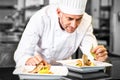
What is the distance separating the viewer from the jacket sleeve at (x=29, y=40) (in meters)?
1.83

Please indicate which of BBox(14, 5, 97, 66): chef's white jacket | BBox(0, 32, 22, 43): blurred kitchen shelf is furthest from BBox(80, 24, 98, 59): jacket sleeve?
BBox(0, 32, 22, 43): blurred kitchen shelf

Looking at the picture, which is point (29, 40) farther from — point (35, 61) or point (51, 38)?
point (35, 61)

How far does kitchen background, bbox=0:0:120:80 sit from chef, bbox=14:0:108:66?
6.74 ft

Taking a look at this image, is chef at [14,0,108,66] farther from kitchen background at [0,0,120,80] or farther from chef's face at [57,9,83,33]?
kitchen background at [0,0,120,80]

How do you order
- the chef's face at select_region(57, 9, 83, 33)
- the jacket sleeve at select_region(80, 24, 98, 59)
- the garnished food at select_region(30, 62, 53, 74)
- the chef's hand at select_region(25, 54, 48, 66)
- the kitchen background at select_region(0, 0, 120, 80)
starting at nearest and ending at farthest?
the garnished food at select_region(30, 62, 53, 74) → the chef's hand at select_region(25, 54, 48, 66) → the chef's face at select_region(57, 9, 83, 33) → the jacket sleeve at select_region(80, 24, 98, 59) → the kitchen background at select_region(0, 0, 120, 80)

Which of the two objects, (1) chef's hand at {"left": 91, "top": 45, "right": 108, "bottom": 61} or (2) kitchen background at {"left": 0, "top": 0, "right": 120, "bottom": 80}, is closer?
(1) chef's hand at {"left": 91, "top": 45, "right": 108, "bottom": 61}

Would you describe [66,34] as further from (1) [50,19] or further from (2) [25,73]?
(2) [25,73]

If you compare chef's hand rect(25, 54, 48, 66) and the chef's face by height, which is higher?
the chef's face

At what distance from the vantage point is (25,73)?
4.17ft

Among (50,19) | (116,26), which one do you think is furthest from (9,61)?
(116,26)

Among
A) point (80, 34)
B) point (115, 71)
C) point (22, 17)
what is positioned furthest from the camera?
point (22, 17)

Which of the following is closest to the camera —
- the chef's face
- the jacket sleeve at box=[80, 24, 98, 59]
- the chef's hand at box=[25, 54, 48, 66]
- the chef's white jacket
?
the chef's hand at box=[25, 54, 48, 66]

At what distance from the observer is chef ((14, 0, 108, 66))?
1.83m

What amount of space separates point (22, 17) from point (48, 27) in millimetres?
2461
